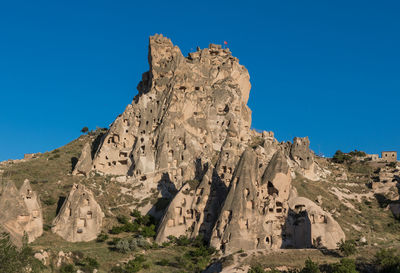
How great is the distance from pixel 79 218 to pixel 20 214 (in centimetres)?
778

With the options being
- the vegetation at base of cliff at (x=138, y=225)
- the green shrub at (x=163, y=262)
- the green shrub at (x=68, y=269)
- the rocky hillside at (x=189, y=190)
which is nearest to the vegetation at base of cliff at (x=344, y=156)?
the rocky hillside at (x=189, y=190)

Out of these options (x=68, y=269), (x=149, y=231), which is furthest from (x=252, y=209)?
(x=68, y=269)

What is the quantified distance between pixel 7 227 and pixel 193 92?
1827 inches

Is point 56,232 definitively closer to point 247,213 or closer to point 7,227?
point 7,227

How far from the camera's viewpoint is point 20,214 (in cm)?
6291

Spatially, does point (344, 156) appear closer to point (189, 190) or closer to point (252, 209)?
point (189, 190)

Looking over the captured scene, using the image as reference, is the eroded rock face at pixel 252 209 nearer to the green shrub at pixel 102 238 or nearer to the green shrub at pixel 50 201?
the green shrub at pixel 102 238

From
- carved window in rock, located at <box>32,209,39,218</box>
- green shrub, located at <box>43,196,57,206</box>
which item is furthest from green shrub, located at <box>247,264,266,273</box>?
green shrub, located at <box>43,196,57,206</box>

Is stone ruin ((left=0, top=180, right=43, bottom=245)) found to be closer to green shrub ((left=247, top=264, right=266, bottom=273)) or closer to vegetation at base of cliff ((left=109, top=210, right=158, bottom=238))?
vegetation at base of cliff ((left=109, top=210, right=158, bottom=238))

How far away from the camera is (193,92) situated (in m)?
96.7

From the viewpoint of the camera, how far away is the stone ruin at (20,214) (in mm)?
61625

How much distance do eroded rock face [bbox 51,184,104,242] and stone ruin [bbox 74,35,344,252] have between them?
9.09 meters

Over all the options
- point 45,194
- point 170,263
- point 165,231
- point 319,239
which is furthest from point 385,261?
point 45,194

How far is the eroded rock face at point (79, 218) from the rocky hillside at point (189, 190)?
137 millimetres
